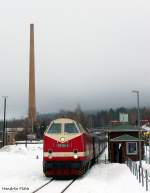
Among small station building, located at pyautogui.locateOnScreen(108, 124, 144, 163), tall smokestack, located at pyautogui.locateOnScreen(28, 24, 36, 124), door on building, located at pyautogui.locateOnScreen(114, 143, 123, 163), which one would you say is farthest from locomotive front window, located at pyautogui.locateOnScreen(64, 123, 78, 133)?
tall smokestack, located at pyautogui.locateOnScreen(28, 24, 36, 124)

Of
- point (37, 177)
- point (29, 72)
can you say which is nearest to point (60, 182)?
point (37, 177)

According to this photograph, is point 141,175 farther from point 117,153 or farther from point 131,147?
point 131,147

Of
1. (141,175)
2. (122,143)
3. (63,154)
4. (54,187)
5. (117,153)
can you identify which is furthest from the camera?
(122,143)

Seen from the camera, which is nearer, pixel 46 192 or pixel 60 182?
pixel 46 192

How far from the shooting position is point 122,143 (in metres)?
43.1

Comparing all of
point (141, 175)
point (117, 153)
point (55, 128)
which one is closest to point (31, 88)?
point (117, 153)

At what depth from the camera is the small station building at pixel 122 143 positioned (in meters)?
42.6

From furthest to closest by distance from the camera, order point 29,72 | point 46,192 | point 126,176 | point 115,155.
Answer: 1. point 29,72
2. point 115,155
3. point 126,176
4. point 46,192

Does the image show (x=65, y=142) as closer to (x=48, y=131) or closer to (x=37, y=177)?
(x=48, y=131)

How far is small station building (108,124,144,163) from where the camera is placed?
4259cm

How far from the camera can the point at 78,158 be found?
24672mm

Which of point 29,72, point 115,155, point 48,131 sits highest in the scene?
point 29,72

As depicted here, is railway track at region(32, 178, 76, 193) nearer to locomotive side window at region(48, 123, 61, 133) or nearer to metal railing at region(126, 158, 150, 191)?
locomotive side window at region(48, 123, 61, 133)

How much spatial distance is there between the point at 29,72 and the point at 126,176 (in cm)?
9509
